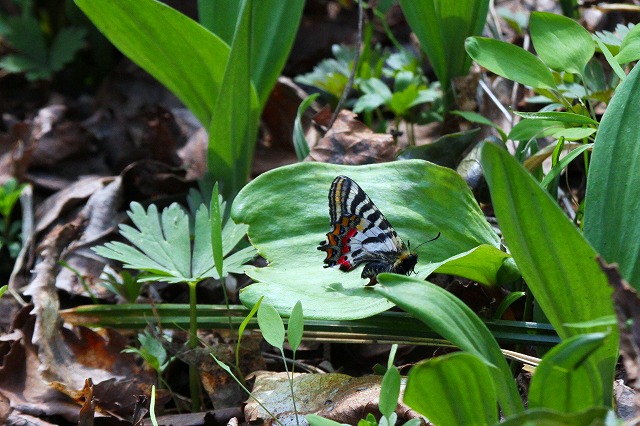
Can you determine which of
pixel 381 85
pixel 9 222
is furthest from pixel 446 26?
pixel 9 222

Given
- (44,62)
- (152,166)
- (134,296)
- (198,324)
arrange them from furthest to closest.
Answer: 1. (44,62)
2. (152,166)
3. (134,296)
4. (198,324)

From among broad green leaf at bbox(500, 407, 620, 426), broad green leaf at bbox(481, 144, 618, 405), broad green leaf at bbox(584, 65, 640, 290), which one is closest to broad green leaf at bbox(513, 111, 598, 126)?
broad green leaf at bbox(584, 65, 640, 290)

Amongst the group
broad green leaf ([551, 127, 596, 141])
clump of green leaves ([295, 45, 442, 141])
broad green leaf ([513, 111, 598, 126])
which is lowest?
clump of green leaves ([295, 45, 442, 141])

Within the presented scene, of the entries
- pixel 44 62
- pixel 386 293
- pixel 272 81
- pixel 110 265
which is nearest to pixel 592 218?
pixel 386 293

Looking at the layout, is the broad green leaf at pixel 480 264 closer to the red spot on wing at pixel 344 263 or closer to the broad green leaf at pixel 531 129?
the red spot on wing at pixel 344 263

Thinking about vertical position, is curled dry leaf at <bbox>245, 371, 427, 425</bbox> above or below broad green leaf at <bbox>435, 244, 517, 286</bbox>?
A: below

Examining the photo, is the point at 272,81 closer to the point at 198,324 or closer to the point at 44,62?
the point at 198,324

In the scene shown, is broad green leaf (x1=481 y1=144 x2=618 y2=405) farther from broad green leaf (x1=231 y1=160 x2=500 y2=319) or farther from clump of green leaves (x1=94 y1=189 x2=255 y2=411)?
clump of green leaves (x1=94 y1=189 x2=255 y2=411)
